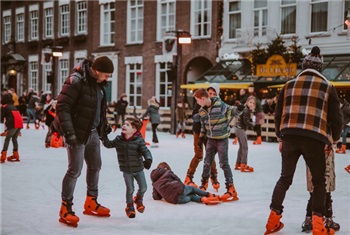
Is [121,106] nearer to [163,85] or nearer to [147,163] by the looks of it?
[163,85]

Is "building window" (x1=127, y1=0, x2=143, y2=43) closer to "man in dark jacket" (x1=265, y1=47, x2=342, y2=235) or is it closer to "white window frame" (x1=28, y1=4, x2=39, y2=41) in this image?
"white window frame" (x1=28, y1=4, x2=39, y2=41)

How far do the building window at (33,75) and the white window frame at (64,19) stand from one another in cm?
354

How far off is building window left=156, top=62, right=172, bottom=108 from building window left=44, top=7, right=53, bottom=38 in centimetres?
1036

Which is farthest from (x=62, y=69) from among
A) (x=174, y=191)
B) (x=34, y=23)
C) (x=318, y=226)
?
(x=318, y=226)

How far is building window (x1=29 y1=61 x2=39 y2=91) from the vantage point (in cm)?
3838

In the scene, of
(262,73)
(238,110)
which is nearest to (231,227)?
(238,110)

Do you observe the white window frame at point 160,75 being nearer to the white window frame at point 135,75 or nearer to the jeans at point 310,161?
the white window frame at point 135,75

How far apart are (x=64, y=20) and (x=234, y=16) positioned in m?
13.3

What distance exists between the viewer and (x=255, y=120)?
1961 cm

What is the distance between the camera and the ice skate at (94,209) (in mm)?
7086

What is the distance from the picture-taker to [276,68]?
22406 mm

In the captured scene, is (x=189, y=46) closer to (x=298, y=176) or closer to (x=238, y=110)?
(x=298, y=176)

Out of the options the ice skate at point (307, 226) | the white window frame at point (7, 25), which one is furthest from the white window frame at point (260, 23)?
the white window frame at point (7, 25)

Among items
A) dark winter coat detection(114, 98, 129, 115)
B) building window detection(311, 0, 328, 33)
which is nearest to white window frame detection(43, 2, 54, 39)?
dark winter coat detection(114, 98, 129, 115)
